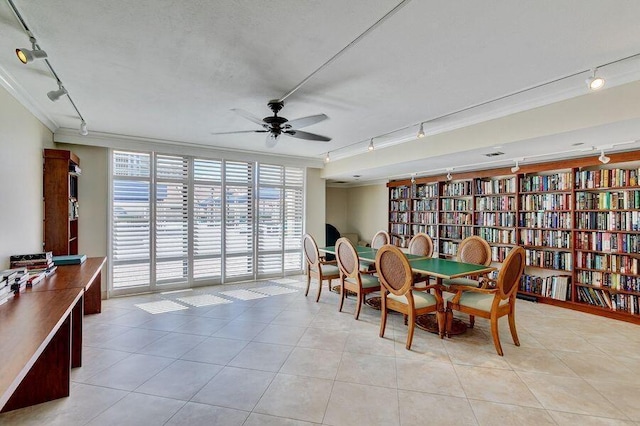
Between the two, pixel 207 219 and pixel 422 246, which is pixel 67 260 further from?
pixel 422 246

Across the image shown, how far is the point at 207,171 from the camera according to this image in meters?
5.55

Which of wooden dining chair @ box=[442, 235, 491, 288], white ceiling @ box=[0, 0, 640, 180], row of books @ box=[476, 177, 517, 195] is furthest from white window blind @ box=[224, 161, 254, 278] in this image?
row of books @ box=[476, 177, 517, 195]

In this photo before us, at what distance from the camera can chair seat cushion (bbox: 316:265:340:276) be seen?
474 centimetres

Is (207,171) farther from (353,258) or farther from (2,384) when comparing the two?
(2,384)

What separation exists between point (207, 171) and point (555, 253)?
5876 mm

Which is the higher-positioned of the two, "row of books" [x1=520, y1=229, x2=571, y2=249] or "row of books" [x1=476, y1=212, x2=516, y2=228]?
"row of books" [x1=476, y1=212, x2=516, y2=228]

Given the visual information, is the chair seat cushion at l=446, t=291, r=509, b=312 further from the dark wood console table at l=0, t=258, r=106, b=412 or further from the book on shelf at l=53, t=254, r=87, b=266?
the book on shelf at l=53, t=254, r=87, b=266

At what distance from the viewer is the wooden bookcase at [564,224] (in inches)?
155

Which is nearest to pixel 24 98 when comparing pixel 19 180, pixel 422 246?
pixel 19 180

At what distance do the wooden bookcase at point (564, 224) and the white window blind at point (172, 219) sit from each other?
4.78 meters

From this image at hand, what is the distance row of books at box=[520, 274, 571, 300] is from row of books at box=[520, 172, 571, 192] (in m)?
1.33

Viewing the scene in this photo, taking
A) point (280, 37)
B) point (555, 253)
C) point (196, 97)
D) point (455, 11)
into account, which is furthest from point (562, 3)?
point (555, 253)

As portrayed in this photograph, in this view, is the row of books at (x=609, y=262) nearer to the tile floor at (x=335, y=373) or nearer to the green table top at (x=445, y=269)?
the tile floor at (x=335, y=373)

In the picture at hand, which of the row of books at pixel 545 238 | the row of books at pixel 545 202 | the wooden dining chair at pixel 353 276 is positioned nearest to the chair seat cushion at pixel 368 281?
the wooden dining chair at pixel 353 276
